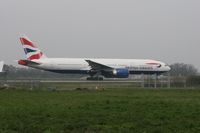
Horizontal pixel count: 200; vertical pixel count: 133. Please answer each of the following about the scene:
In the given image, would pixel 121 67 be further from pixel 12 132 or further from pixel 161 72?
pixel 12 132

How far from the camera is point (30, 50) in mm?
74312

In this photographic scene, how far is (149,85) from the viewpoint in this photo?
52.6 metres

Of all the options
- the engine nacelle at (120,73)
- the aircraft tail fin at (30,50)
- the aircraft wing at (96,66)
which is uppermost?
the aircraft tail fin at (30,50)

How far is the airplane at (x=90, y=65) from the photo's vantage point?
2795 inches

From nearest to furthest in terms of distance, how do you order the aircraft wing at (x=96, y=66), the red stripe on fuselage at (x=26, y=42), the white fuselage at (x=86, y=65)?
1. the aircraft wing at (x=96, y=66)
2. the white fuselage at (x=86, y=65)
3. the red stripe on fuselage at (x=26, y=42)

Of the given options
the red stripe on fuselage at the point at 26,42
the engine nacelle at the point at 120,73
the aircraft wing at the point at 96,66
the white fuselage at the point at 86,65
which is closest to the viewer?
the engine nacelle at the point at 120,73

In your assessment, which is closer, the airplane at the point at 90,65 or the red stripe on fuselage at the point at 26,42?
the airplane at the point at 90,65

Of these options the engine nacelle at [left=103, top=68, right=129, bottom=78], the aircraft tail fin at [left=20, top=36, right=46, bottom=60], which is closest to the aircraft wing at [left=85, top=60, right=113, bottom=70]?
the engine nacelle at [left=103, top=68, right=129, bottom=78]

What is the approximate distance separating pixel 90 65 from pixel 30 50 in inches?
412

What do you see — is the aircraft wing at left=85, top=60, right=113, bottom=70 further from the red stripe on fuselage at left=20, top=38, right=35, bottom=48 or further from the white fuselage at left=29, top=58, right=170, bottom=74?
the red stripe on fuselage at left=20, top=38, right=35, bottom=48

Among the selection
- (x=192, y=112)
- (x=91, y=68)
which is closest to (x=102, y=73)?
(x=91, y=68)

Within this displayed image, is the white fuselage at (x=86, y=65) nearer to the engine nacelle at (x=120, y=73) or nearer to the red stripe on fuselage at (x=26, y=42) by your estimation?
the engine nacelle at (x=120, y=73)

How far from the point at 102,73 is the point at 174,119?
56299mm

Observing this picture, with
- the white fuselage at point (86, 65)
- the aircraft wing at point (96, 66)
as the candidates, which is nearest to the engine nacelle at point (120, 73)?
the aircraft wing at point (96, 66)
